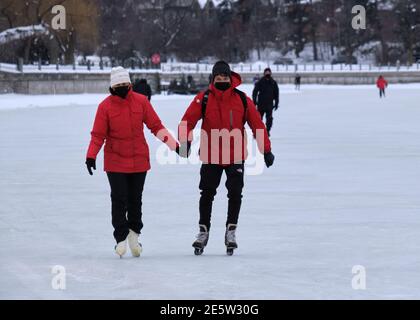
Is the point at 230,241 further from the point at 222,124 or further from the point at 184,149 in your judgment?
the point at 222,124

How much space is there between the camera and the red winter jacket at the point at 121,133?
7.57m

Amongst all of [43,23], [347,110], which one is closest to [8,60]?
[43,23]

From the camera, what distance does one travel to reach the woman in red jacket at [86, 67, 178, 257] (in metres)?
7.56

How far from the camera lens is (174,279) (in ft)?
22.2

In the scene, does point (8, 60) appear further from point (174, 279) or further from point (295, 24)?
Answer: point (174, 279)

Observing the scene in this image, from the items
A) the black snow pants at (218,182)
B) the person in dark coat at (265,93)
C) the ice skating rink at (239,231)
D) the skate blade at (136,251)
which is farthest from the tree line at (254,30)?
the skate blade at (136,251)

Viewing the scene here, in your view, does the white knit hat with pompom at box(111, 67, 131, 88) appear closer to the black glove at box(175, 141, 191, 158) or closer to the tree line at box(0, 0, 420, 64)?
the black glove at box(175, 141, 191, 158)

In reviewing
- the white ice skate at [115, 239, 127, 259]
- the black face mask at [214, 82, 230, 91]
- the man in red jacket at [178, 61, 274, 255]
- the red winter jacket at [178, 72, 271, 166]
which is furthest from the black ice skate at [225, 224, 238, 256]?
the black face mask at [214, 82, 230, 91]

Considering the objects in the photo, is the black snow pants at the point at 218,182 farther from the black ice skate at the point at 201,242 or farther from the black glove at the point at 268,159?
the black glove at the point at 268,159

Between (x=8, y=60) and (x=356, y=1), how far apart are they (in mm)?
42050

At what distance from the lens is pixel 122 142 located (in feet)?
24.9

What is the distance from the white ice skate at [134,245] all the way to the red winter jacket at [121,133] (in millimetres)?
494

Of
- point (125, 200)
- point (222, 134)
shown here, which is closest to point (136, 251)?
point (125, 200)

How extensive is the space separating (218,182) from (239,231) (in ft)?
4.34
